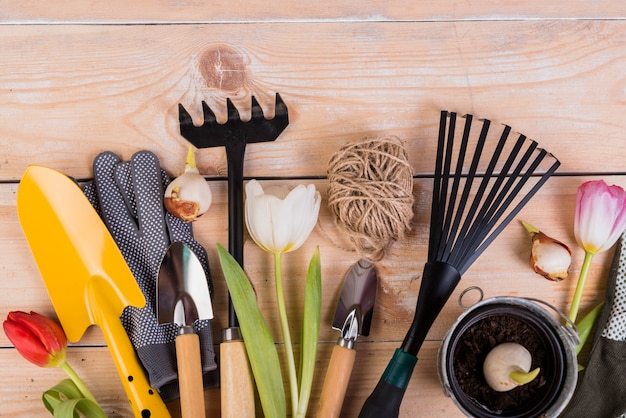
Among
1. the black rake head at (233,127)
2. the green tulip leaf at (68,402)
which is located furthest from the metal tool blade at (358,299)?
the green tulip leaf at (68,402)

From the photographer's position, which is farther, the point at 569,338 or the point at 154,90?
the point at 154,90

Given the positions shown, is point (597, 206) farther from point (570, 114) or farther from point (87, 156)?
point (87, 156)

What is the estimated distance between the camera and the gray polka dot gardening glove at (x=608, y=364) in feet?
2.55

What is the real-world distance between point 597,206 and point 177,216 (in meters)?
0.52

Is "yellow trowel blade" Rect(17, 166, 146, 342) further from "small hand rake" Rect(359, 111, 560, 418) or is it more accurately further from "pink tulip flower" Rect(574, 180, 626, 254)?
"pink tulip flower" Rect(574, 180, 626, 254)

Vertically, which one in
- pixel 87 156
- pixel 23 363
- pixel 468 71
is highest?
pixel 468 71

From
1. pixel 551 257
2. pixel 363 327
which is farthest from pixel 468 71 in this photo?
pixel 363 327

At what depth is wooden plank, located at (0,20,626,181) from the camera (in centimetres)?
80

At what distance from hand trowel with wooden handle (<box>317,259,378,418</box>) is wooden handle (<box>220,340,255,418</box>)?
89mm

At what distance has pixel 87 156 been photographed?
2.63ft

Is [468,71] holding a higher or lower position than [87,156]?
higher

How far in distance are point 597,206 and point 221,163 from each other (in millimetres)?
481

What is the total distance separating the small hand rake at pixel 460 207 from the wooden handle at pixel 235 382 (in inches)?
5.5

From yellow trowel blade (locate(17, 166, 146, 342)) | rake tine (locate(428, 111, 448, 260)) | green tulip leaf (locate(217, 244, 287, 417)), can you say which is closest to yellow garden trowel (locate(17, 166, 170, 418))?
yellow trowel blade (locate(17, 166, 146, 342))
